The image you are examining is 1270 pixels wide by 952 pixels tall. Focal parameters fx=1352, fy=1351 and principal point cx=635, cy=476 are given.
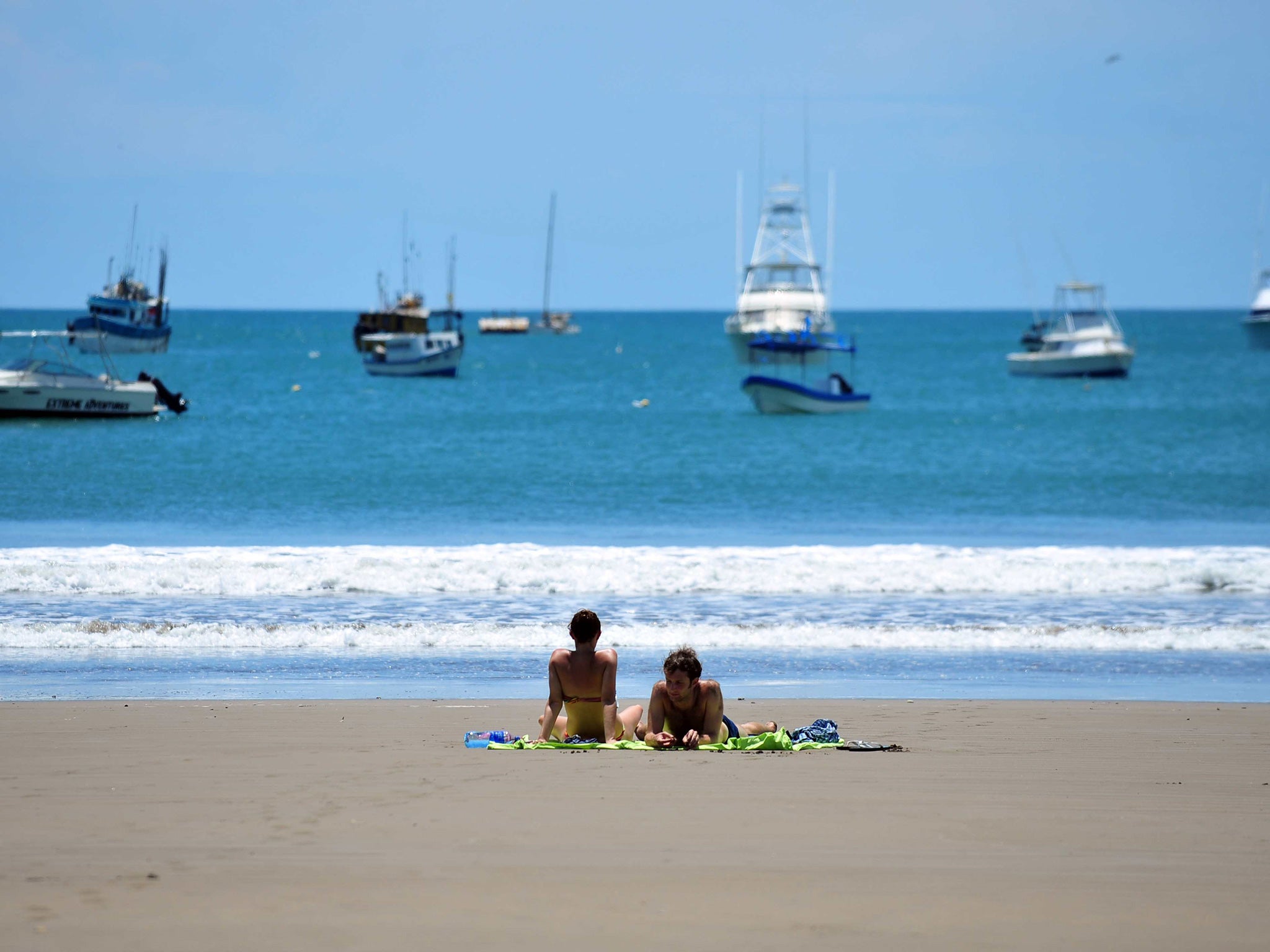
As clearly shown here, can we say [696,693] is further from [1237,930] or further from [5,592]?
[5,592]

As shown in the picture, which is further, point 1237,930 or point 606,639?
point 606,639

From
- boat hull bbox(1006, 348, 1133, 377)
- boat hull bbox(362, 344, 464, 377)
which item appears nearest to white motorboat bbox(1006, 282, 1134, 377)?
boat hull bbox(1006, 348, 1133, 377)

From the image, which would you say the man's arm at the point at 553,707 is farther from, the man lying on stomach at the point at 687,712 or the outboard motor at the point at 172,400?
the outboard motor at the point at 172,400

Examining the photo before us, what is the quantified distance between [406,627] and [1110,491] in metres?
20.7

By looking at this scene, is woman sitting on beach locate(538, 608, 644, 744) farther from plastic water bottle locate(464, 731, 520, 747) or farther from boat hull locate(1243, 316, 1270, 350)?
boat hull locate(1243, 316, 1270, 350)

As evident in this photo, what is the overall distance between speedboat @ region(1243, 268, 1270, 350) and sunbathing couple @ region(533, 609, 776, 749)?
13533 cm

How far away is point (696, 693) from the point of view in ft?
27.7

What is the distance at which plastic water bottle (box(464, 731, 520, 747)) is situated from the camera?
8.31 m

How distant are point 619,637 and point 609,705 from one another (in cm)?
503

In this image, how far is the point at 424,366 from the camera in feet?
252

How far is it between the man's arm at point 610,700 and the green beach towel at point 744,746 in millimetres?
90

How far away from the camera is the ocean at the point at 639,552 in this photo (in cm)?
1198

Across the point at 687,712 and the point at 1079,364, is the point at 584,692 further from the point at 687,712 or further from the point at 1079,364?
the point at 1079,364

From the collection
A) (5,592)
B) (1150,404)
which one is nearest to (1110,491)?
(5,592)
